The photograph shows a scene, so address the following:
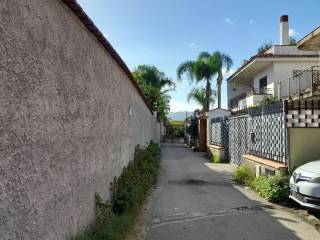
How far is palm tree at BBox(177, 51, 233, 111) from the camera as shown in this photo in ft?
128

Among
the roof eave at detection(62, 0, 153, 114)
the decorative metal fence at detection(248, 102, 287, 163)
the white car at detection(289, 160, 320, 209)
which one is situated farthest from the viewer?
the decorative metal fence at detection(248, 102, 287, 163)

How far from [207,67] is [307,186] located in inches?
1257

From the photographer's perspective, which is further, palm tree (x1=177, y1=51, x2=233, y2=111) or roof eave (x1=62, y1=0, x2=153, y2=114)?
palm tree (x1=177, y1=51, x2=233, y2=111)

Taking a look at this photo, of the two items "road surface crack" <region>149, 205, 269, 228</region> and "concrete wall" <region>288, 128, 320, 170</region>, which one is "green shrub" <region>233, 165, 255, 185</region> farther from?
"road surface crack" <region>149, 205, 269, 228</region>

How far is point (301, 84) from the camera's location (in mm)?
21406

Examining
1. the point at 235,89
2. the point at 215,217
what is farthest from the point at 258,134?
the point at 235,89

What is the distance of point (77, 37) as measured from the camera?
4742 millimetres

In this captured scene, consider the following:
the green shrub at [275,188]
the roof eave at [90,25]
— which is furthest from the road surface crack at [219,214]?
the roof eave at [90,25]

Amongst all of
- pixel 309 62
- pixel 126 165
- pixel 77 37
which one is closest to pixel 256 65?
pixel 309 62

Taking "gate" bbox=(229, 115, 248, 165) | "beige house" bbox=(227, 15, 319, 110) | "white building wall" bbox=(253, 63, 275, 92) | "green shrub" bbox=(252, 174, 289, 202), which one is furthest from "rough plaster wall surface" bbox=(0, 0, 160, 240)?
"white building wall" bbox=(253, 63, 275, 92)

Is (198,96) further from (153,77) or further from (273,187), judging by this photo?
(273,187)

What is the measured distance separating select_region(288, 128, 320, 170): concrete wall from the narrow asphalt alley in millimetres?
1434

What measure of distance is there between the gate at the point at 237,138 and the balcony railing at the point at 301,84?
3.16m

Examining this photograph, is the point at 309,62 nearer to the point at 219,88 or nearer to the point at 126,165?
the point at 219,88
